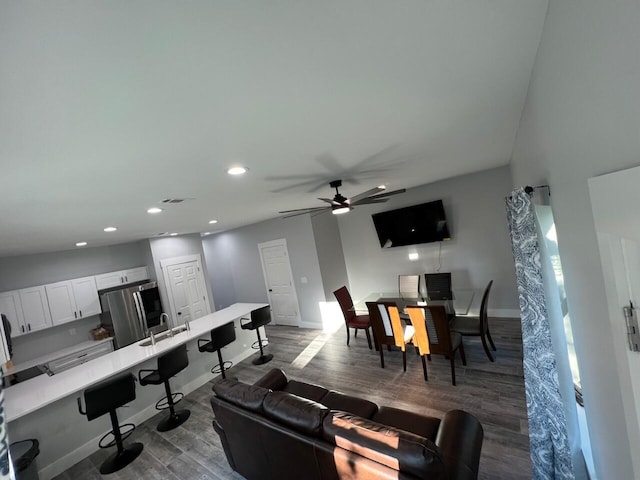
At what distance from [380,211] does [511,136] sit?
10.7 ft

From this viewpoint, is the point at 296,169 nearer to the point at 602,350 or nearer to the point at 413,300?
the point at 602,350

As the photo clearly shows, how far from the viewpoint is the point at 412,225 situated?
5332 mm

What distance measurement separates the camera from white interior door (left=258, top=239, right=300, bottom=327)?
6.42 meters

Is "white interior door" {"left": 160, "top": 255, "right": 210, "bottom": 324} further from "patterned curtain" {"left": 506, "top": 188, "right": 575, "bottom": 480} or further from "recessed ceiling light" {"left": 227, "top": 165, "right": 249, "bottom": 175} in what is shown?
"patterned curtain" {"left": 506, "top": 188, "right": 575, "bottom": 480}

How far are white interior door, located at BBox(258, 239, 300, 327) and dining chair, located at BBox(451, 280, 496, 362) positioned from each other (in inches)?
141

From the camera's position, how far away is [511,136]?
2617 mm

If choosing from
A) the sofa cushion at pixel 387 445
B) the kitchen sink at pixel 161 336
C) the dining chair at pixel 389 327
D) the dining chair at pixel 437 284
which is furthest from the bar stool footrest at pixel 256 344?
the sofa cushion at pixel 387 445

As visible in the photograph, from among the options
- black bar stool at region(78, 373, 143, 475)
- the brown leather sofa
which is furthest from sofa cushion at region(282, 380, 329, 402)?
black bar stool at region(78, 373, 143, 475)

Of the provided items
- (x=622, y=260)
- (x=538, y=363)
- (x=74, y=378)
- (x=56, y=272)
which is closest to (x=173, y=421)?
(x=74, y=378)

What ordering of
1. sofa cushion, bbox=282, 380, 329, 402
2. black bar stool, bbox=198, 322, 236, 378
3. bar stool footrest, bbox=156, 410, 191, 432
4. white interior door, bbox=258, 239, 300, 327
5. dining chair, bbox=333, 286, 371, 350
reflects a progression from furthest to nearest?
white interior door, bbox=258, 239, 300, 327, dining chair, bbox=333, 286, 371, 350, black bar stool, bbox=198, 322, 236, 378, bar stool footrest, bbox=156, 410, 191, 432, sofa cushion, bbox=282, 380, 329, 402

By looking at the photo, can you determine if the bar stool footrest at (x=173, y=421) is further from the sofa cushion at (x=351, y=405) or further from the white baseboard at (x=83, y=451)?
the sofa cushion at (x=351, y=405)

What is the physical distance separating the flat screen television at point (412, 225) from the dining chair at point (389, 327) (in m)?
2.04

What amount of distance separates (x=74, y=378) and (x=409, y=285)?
4912mm

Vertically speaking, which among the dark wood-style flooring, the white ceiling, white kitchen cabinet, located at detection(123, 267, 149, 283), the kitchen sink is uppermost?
the white ceiling
